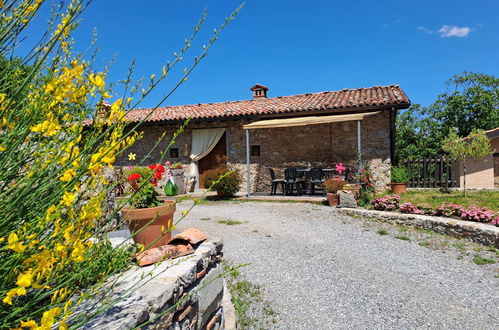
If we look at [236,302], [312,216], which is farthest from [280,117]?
[236,302]

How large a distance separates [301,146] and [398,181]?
10.9ft

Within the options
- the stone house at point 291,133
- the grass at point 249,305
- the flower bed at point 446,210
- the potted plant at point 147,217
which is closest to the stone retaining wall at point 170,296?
the grass at point 249,305

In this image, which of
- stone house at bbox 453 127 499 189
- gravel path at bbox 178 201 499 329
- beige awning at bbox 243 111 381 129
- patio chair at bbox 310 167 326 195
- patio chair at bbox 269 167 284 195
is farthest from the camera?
stone house at bbox 453 127 499 189

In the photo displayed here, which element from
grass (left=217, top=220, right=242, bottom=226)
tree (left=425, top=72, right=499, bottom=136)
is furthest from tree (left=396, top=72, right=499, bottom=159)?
grass (left=217, top=220, right=242, bottom=226)

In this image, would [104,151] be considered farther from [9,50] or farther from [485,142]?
[485,142]

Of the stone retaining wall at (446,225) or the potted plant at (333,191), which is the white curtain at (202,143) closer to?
the potted plant at (333,191)

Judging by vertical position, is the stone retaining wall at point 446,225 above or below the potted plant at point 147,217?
below

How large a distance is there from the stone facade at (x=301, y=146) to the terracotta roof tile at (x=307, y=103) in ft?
1.56

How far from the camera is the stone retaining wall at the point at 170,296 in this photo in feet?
4.84

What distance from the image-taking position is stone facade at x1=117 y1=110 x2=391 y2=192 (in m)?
10.4

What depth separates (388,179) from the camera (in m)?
10.3

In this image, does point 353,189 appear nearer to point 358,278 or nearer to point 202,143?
point 358,278

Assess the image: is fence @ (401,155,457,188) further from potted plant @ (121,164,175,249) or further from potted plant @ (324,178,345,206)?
potted plant @ (121,164,175,249)

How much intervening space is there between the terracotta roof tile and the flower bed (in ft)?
12.8
